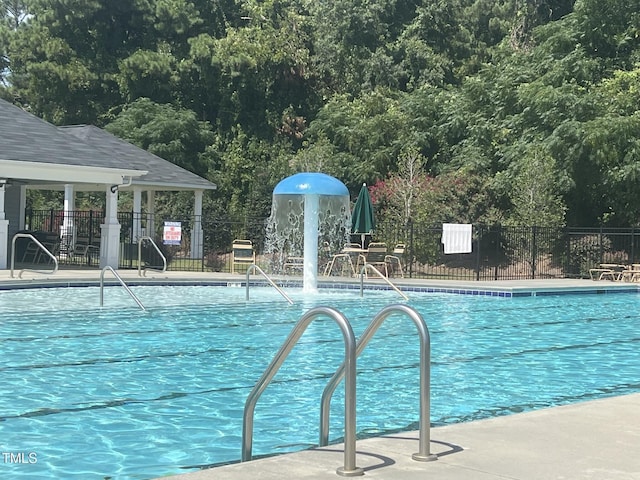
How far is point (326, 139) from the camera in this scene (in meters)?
38.1

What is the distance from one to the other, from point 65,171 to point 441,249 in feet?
42.2

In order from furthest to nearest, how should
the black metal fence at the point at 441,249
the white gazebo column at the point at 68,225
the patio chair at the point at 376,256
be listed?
the white gazebo column at the point at 68,225, the black metal fence at the point at 441,249, the patio chair at the point at 376,256

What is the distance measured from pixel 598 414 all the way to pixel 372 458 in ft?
7.76

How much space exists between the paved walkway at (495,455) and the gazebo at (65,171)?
→ 18296mm

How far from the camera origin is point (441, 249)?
28625 millimetres

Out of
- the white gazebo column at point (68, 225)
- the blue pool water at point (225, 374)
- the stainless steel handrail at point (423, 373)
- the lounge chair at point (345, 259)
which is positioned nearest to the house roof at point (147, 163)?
the white gazebo column at point (68, 225)

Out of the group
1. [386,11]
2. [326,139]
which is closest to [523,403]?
[326,139]

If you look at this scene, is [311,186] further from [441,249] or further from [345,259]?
[441,249]

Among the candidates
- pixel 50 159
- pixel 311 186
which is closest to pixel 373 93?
pixel 50 159

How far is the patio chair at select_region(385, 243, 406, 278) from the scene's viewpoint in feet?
79.6

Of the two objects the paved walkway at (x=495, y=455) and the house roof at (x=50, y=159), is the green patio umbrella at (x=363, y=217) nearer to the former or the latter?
the house roof at (x=50, y=159)

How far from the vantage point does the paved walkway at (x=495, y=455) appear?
4.47 m

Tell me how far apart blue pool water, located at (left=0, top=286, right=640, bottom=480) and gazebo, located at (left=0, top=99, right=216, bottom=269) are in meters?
6.06

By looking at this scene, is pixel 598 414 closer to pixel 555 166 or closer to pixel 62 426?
pixel 62 426
